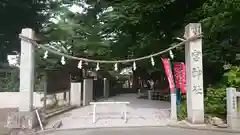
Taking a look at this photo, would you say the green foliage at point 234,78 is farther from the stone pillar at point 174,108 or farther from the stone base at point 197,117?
the stone pillar at point 174,108

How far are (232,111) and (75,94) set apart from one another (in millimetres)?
9918

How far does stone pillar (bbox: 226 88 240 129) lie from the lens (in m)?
8.32

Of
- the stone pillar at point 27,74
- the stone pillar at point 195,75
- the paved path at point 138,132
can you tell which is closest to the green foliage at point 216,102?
the stone pillar at point 195,75

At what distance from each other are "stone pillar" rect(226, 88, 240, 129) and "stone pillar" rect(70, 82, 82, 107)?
9576mm

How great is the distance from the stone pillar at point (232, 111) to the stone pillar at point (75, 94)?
377 inches

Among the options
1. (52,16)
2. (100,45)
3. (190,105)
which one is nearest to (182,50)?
(190,105)

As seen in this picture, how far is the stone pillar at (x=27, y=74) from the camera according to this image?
8.65 metres

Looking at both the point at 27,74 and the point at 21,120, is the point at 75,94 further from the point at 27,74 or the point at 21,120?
the point at 21,120

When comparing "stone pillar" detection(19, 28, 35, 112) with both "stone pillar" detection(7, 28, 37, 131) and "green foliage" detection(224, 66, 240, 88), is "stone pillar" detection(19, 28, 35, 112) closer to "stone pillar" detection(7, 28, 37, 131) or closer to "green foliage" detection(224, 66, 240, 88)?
"stone pillar" detection(7, 28, 37, 131)

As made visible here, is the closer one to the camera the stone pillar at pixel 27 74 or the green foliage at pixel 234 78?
the stone pillar at pixel 27 74

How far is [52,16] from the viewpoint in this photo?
21.5 metres

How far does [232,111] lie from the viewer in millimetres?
8375

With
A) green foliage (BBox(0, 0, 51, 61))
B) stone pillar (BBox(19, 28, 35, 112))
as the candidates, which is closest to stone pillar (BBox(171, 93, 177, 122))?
stone pillar (BBox(19, 28, 35, 112))

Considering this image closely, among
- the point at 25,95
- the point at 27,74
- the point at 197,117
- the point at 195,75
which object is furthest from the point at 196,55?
the point at 25,95
